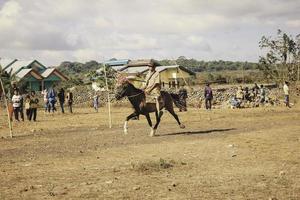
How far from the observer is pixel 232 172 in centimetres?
963

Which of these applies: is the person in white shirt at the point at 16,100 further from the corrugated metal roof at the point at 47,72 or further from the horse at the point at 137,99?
the corrugated metal roof at the point at 47,72

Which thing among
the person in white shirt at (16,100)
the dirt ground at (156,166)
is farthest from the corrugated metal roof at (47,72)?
the dirt ground at (156,166)

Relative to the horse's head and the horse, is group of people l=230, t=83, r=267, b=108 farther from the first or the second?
the horse's head

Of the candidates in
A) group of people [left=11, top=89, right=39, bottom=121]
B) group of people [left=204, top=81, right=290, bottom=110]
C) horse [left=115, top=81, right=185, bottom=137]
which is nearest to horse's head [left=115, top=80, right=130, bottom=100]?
horse [left=115, top=81, right=185, bottom=137]

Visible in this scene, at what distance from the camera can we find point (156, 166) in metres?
10.2

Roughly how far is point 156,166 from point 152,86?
23.0ft

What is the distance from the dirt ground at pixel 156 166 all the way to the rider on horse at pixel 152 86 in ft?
4.37

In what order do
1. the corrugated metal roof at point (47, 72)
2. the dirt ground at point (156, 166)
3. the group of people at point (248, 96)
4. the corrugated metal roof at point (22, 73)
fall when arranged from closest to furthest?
the dirt ground at point (156, 166), the group of people at point (248, 96), the corrugated metal roof at point (22, 73), the corrugated metal roof at point (47, 72)

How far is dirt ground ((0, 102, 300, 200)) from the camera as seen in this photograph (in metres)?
8.20

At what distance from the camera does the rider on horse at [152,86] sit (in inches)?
666

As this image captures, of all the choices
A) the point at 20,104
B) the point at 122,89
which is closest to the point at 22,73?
the point at 20,104

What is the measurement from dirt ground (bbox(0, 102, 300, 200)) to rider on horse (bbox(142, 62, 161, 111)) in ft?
4.37

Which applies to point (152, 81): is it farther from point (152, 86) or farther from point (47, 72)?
point (47, 72)

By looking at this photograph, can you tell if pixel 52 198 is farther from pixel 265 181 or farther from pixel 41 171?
pixel 265 181
